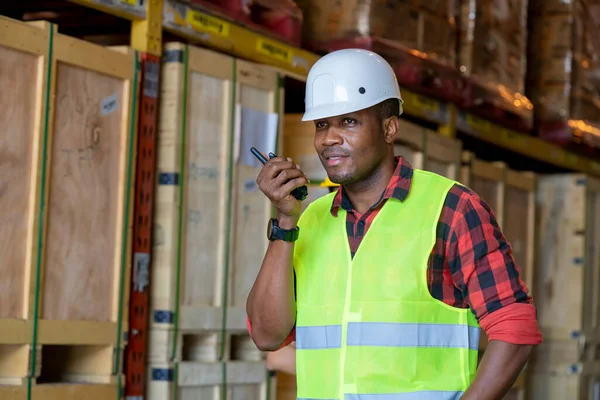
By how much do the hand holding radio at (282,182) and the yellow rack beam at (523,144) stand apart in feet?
16.1

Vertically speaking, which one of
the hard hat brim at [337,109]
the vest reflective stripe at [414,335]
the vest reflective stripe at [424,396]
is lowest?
the vest reflective stripe at [424,396]

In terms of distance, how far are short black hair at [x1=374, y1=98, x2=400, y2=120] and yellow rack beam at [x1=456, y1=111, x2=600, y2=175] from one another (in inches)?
180

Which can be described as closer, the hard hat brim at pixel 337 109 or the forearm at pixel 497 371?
the forearm at pixel 497 371

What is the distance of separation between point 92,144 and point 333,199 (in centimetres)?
164

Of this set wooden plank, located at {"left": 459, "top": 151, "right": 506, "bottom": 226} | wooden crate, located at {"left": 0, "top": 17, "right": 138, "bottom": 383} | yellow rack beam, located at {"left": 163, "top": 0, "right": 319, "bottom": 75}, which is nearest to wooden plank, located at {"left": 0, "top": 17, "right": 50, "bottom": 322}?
wooden crate, located at {"left": 0, "top": 17, "right": 138, "bottom": 383}

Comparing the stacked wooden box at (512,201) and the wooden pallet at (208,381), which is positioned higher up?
the stacked wooden box at (512,201)

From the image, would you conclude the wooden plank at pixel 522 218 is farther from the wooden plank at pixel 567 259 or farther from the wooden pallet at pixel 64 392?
the wooden pallet at pixel 64 392

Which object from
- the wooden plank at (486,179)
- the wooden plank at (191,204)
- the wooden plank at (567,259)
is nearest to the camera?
the wooden plank at (191,204)

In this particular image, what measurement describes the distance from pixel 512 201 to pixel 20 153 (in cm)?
510

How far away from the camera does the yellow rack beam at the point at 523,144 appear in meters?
8.17

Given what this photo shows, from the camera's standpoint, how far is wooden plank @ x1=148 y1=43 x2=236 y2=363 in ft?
16.9

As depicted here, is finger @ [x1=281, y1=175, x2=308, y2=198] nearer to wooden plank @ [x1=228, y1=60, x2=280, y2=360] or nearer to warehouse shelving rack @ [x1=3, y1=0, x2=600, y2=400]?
warehouse shelving rack @ [x1=3, y1=0, x2=600, y2=400]

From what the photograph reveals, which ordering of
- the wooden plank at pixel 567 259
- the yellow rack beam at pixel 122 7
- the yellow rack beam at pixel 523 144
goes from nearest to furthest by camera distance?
1. the yellow rack beam at pixel 122 7
2. the yellow rack beam at pixel 523 144
3. the wooden plank at pixel 567 259

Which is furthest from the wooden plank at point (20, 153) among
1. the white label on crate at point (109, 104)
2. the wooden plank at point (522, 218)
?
the wooden plank at point (522, 218)
